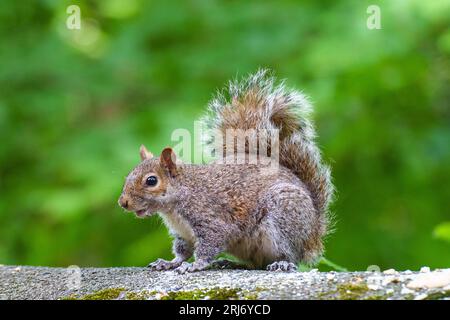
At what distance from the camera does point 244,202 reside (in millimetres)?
4457

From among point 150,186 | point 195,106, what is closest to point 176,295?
point 150,186

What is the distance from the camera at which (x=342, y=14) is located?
6840 mm

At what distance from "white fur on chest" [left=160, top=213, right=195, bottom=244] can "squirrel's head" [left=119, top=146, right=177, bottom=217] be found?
0.08 metres

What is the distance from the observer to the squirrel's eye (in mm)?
4387

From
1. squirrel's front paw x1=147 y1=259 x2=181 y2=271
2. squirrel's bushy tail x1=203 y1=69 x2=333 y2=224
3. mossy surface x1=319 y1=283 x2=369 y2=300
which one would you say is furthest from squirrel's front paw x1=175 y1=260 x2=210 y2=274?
mossy surface x1=319 y1=283 x2=369 y2=300

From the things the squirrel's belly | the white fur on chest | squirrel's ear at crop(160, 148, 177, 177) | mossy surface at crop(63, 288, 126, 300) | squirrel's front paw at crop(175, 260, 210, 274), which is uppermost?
squirrel's ear at crop(160, 148, 177, 177)

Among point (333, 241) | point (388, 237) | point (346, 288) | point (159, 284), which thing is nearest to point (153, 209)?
point (159, 284)

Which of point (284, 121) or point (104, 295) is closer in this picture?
point (104, 295)

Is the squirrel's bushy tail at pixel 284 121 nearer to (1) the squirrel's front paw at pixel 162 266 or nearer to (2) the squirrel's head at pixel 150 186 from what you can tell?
(2) the squirrel's head at pixel 150 186

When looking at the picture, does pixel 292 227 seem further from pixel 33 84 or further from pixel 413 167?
pixel 33 84

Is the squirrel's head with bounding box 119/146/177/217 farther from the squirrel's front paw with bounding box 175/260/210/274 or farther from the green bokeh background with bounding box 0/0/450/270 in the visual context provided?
the green bokeh background with bounding box 0/0/450/270

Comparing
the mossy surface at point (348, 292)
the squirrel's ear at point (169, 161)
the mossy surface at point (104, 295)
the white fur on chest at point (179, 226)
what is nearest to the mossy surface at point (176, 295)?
the mossy surface at point (104, 295)

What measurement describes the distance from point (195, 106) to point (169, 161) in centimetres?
220

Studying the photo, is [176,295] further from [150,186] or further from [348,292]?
[150,186]
